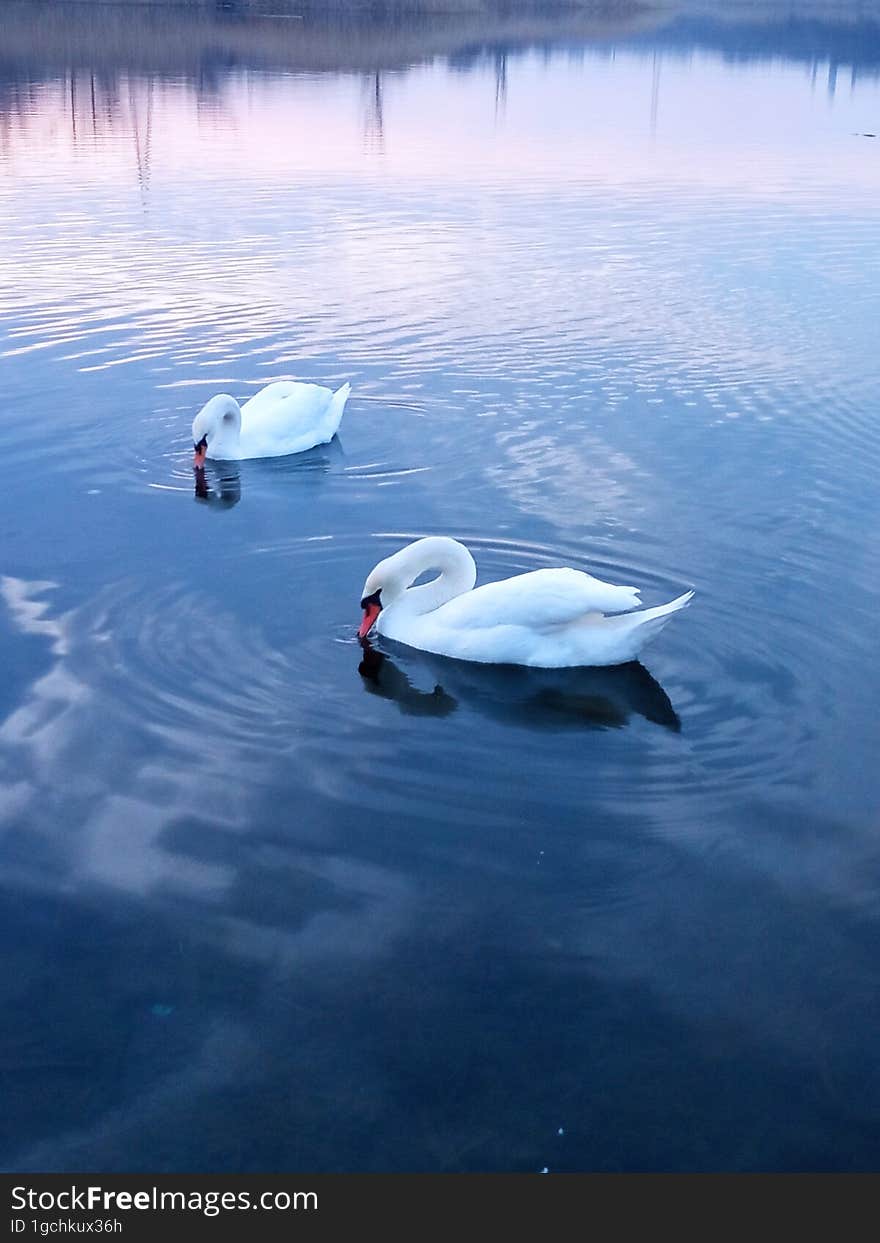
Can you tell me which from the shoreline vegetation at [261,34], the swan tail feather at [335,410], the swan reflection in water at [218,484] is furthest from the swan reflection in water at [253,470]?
the shoreline vegetation at [261,34]

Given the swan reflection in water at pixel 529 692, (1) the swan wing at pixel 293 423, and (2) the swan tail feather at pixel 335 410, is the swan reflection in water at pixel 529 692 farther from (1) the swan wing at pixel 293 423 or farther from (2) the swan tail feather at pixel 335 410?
(2) the swan tail feather at pixel 335 410

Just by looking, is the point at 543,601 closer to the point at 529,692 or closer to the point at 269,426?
the point at 529,692

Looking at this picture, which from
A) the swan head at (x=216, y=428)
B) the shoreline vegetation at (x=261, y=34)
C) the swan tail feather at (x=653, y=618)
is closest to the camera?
the swan tail feather at (x=653, y=618)

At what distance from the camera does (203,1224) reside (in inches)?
180

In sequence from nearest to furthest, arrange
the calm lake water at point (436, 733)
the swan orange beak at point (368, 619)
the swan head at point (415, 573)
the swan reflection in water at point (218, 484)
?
the calm lake water at point (436, 733) → the swan orange beak at point (368, 619) → the swan head at point (415, 573) → the swan reflection in water at point (218, 484)

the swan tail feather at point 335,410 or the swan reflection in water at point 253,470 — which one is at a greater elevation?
the swan tail feather at point 335,410

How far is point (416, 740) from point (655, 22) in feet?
377

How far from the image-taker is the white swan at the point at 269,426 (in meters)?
12.0

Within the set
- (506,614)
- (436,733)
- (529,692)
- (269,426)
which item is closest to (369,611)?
(506,614)

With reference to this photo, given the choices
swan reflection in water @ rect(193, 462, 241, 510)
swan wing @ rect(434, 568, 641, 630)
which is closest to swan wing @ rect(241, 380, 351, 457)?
swan reflection in water @ rect(193, 462, 241, 510)

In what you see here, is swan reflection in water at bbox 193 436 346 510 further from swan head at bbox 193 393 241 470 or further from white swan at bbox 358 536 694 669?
white swan at bbox 358 536 694 669

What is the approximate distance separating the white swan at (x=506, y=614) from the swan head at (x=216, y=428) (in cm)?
369

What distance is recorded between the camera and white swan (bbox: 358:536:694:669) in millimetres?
7918

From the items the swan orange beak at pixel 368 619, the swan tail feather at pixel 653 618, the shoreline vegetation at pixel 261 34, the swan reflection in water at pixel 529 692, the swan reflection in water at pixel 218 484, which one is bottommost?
the swan reflection in water at pixel 218 484
